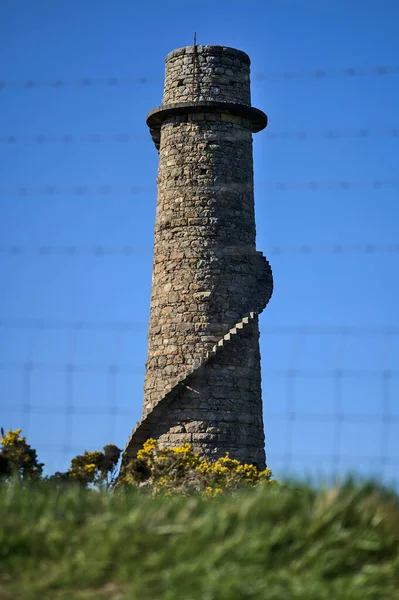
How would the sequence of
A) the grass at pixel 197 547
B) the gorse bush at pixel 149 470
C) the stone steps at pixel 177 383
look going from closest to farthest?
the grass at pixel 197 547, the gorse bush at pixel 149 470, the stone steps at pixel 177 383

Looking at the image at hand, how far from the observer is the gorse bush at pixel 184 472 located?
61.4 ft

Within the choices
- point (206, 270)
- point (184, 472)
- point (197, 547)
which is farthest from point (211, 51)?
point (197, 547)

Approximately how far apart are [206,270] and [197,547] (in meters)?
13.9

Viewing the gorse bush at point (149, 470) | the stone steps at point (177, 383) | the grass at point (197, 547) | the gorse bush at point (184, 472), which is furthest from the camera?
the stone steps at point (177, 383)

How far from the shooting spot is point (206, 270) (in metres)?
24.2

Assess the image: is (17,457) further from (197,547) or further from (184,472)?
(197,547)

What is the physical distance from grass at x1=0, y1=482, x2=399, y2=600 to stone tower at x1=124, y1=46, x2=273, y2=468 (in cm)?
1165

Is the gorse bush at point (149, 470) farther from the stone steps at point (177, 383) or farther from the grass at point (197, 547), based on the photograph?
the grass at point (197, 547)

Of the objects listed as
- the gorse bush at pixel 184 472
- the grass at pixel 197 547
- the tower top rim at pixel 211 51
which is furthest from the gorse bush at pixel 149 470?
the tower top rim at pixel 211 51

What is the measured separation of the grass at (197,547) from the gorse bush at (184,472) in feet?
19.9

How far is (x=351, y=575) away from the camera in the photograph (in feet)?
36.0

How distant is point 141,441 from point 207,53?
825 cm

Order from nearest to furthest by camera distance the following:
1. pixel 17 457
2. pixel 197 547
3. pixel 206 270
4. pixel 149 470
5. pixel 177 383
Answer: pixel 197 547 < pixel 17 457 < pixel 149 470 < pixel 177 383 < pixel 206 270

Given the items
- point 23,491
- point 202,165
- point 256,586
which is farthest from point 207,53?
point 256,586
